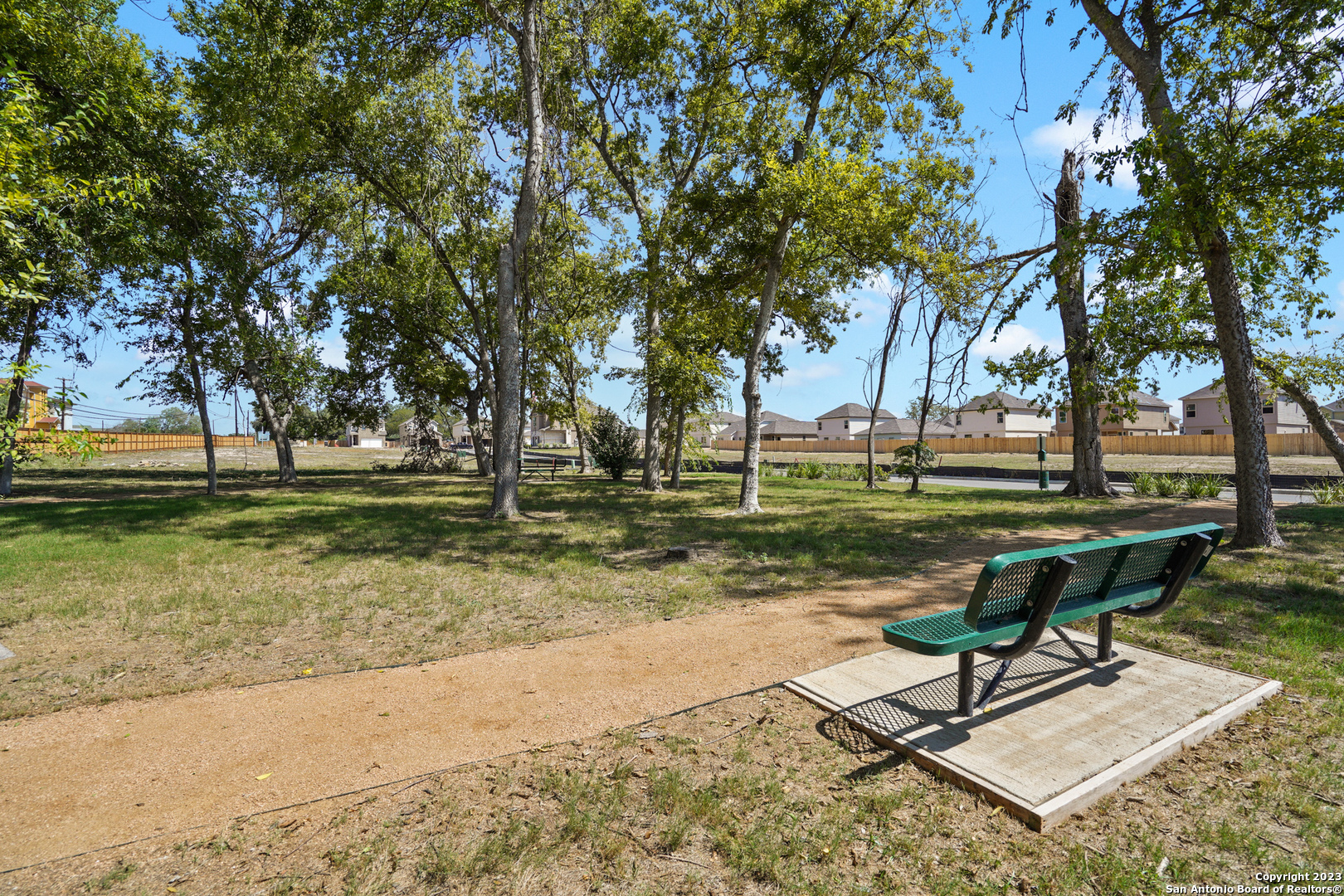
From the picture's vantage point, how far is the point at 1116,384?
11.6 metres

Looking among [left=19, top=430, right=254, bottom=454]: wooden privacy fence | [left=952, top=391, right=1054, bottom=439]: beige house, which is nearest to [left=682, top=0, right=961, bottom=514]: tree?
[left=19, top=430, right=254, bottom=454]: wooden privacy fence

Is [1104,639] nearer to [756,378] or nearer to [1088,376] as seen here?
[756,378]

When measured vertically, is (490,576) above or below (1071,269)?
below

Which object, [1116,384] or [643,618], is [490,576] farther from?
[1116,384]

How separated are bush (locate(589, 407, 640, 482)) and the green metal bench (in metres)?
19.3

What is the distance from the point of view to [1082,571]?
153 inches

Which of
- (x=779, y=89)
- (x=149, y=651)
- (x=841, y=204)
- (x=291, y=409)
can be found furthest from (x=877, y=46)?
(x=291, y=409)

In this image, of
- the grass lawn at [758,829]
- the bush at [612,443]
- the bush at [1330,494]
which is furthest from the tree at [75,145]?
the bush at [1330,494]

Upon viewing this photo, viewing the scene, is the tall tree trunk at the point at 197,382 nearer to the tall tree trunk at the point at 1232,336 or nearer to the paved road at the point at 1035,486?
the tall tree trunk at the point at 1232,336

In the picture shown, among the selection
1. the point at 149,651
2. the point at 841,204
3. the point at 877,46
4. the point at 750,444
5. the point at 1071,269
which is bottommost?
the point at 149,651

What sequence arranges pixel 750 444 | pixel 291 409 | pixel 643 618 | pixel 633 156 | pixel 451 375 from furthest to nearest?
pixel 451 375 < pixel 291 409 < pixel 633 156 < pixel 750 444 < pixel 643 618

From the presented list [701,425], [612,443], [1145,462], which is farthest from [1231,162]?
[1145,462]

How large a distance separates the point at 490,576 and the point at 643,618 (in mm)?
2599

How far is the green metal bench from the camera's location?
11.2 feet
